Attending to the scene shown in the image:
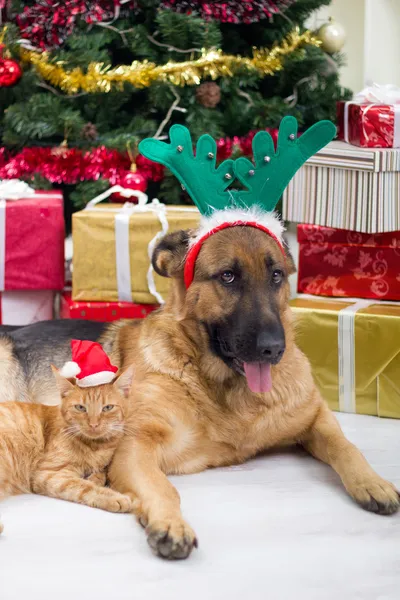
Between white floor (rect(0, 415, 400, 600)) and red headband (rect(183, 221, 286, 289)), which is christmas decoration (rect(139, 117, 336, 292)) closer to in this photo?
red headband (rect(183, 221, 286, 289))

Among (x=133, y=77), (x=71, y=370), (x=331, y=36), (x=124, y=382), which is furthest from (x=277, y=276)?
(x=331, y=36)

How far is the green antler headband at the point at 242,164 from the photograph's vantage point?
87.7 inches

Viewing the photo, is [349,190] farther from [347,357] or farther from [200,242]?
[200,242]

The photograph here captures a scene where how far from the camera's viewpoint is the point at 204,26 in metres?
3.49

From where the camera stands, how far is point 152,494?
→ 195cm

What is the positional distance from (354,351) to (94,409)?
3.41 feet

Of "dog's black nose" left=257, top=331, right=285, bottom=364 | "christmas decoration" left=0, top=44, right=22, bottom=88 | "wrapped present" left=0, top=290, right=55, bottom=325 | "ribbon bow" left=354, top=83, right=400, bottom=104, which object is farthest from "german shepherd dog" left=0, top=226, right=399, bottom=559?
"christmas decoration" left=0, top=44, right=22, bottom=88

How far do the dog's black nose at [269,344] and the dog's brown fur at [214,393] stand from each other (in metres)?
0.06

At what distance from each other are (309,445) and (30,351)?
0.92 metres

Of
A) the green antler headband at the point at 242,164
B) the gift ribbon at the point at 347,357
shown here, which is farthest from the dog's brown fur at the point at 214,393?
the gift ribbon at the point at 347,357

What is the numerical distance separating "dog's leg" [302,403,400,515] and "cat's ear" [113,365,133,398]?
55cm

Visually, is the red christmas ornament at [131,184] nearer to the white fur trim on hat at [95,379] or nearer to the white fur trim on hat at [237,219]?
the white fur trim on hat at [237,219]

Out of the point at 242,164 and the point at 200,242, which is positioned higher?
the point at 242,164

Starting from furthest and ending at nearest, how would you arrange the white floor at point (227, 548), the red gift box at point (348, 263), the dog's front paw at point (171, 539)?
the red gift box at point (348, 263) < the dog's front paw at point (171, 539) < the white floor at point (227, 548)
